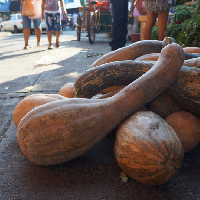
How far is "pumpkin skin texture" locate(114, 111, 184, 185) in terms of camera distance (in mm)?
1301

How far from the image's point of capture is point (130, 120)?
1521 millimetres

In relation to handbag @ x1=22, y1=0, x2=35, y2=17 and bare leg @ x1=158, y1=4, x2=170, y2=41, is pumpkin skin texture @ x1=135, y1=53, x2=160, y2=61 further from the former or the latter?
handbag @ x1=22, y1=0, x2=35, y2=17

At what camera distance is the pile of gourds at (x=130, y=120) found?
4.39 ft

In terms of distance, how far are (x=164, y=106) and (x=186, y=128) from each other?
0.86 feet

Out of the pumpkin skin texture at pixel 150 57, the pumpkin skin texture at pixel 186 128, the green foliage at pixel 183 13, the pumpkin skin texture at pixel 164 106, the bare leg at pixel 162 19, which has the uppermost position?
the green foliage at pixel 183 13

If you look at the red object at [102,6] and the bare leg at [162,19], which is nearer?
the bare leg at [162,19]

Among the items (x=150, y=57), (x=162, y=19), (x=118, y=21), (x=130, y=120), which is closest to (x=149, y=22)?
(x=162, y=19)

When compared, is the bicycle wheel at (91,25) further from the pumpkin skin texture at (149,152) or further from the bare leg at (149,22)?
the pumpkin skin texture at (149,152)

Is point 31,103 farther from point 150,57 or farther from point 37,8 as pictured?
point 37,8

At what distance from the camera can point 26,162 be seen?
5.59ft

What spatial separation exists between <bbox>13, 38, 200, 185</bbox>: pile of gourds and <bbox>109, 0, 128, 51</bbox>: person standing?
3.43 m

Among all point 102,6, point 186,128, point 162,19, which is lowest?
point 186,128

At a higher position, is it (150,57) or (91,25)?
(91,25)

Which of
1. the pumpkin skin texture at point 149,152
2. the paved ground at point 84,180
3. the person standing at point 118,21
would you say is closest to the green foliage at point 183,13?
the person standing at point 118,21
